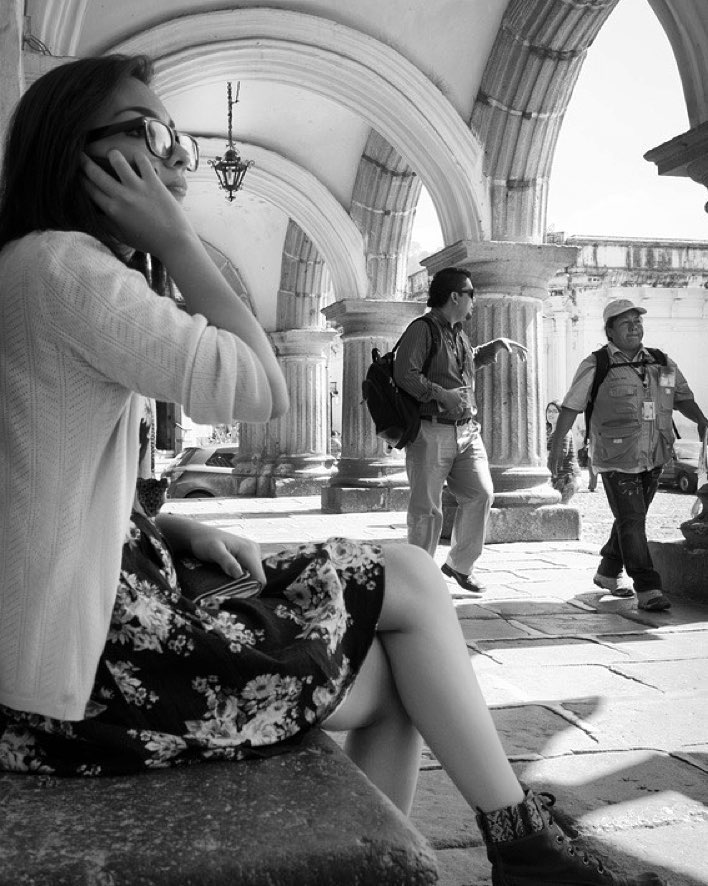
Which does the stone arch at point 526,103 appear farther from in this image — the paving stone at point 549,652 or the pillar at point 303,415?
the pillar at point 303,415

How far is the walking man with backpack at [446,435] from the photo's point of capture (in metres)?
5.51

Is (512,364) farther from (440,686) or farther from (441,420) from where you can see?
(440,686)

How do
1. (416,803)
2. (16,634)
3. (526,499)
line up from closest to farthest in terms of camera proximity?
(16,634) → (416,803) → (526,499)

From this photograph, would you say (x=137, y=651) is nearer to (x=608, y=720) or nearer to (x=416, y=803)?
(x=416, y=803)

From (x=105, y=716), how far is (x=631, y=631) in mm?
3697

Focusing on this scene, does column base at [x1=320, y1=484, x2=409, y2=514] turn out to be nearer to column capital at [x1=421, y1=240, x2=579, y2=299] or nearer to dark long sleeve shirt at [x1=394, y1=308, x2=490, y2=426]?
column capital at [x1=421, y1=240, x2=579, y2=299]

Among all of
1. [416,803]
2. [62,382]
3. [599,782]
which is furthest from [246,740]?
[599,782]

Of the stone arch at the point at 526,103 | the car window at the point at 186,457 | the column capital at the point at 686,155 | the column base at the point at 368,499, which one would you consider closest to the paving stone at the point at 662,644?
the column capital at the point at 686,155

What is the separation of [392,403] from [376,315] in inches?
259

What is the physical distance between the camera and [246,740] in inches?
53.8

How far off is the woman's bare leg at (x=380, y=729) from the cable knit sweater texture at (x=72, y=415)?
0.43 metres

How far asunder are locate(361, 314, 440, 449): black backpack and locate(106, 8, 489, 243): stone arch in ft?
11.4

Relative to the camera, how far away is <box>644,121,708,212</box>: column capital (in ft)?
17.5

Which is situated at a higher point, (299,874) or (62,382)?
(62,382)
